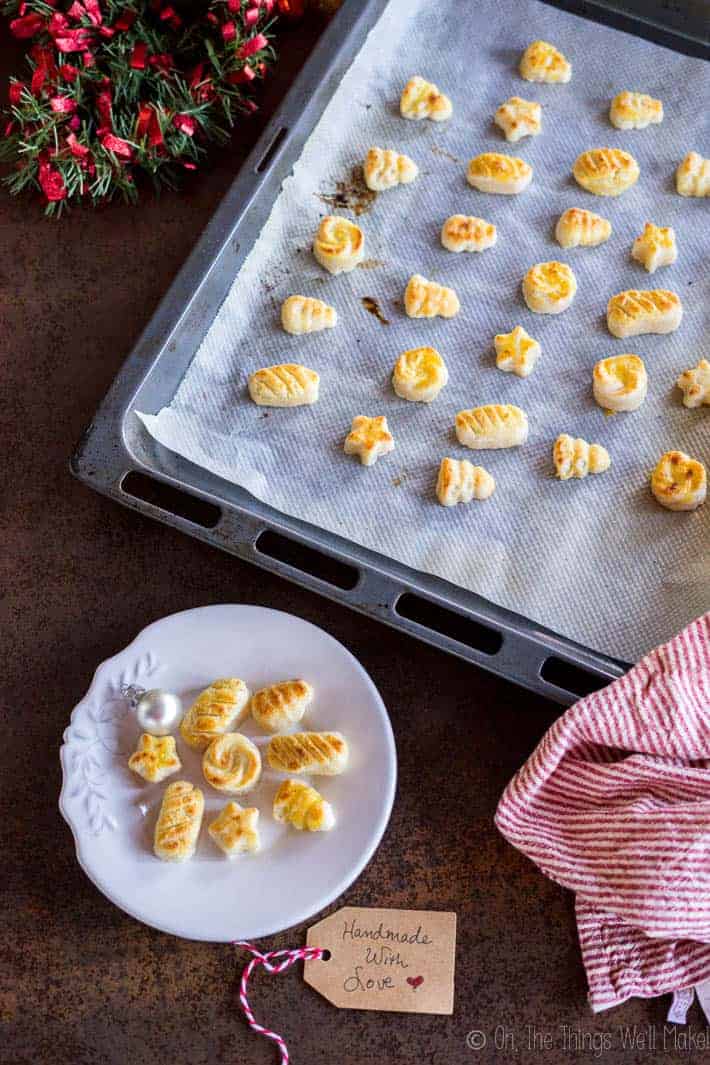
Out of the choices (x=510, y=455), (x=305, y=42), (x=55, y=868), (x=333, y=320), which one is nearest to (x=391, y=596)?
(x=510, y=455)

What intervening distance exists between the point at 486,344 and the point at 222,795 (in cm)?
71

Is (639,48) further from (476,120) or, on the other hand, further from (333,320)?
(333,320)

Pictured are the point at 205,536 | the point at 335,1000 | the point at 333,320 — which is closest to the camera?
the point at 335,1000

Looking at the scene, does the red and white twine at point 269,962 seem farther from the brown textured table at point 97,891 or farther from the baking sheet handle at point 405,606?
the baking sheet handle at point 405,606

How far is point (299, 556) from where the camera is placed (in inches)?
56.6

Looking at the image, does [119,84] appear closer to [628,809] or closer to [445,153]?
[445,153]

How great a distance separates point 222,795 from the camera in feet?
4.22

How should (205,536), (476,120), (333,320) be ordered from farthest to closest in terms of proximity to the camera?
(476,120) → (333,320) → (205,536)

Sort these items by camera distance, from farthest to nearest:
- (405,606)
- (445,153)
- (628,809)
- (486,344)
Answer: (445,153), (486,344), (405,606), (628,809)

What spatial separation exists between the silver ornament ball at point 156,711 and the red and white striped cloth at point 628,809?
41 cm

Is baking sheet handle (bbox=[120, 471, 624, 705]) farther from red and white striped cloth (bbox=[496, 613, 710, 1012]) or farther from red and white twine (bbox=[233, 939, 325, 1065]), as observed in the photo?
red and white twine (bbox=[233, 939, 325, 1065])

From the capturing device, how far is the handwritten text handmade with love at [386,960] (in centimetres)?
127

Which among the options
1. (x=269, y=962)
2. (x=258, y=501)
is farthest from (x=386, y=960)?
(x=258, y=501)

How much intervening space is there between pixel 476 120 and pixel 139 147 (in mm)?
520
